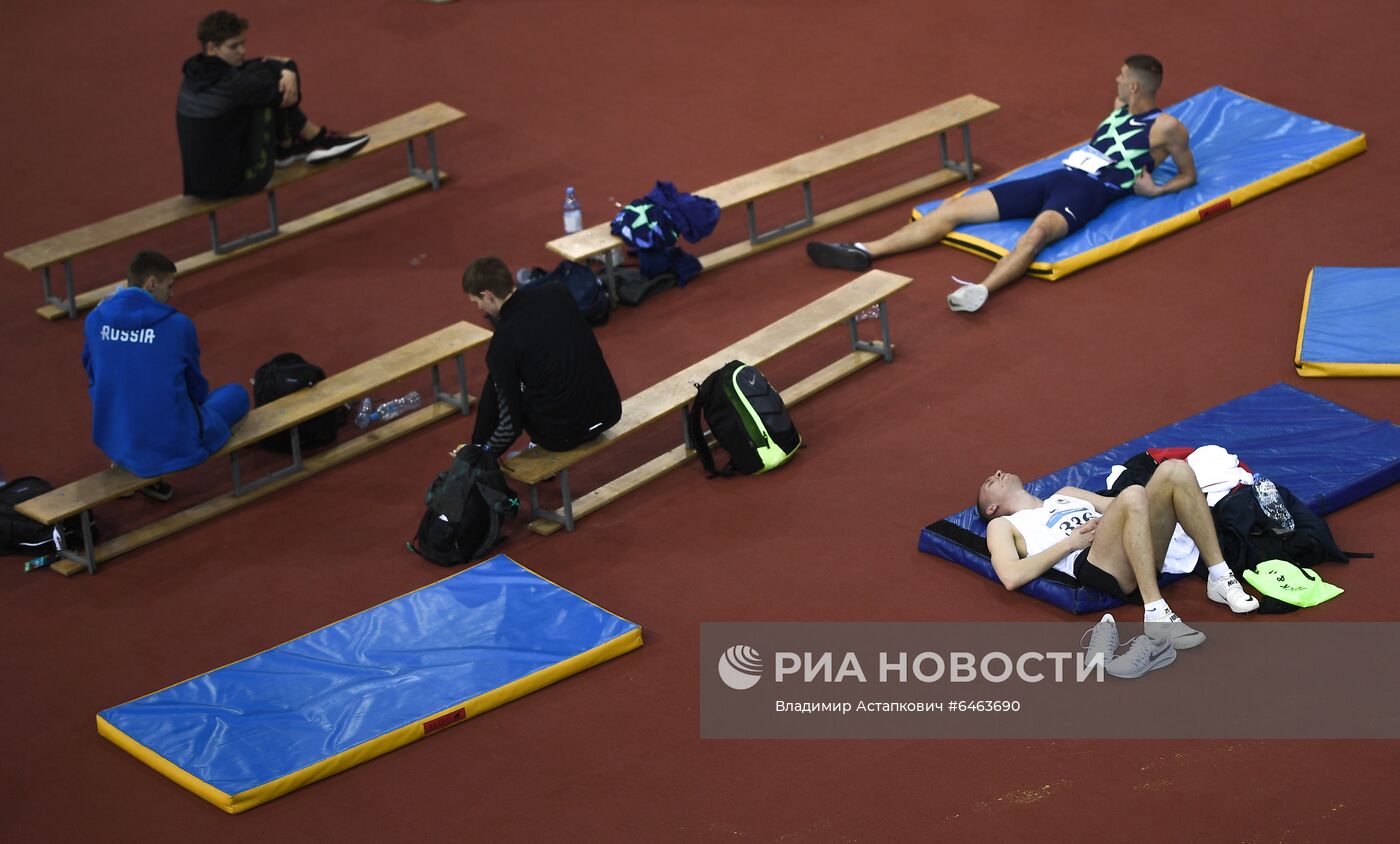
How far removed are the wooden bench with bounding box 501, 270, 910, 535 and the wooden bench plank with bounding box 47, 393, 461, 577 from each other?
92cm

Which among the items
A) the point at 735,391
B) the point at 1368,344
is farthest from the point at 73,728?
the point at 1368,344

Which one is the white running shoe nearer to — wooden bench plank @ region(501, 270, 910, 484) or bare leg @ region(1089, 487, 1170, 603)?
bare leg @ region(1089, 487, 1170, 603)

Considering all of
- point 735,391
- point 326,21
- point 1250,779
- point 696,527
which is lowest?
point 1250,779

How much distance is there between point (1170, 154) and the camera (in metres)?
9.54

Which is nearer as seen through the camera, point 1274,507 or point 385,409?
point 1274,507

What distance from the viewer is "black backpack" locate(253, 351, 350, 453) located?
805 centimetres

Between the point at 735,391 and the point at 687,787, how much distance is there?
2276 millimetres

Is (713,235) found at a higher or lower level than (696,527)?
higher

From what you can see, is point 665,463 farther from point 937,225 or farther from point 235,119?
point 235,119

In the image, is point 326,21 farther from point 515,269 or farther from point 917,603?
point 917,603

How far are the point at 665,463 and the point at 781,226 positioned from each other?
8.78 ft

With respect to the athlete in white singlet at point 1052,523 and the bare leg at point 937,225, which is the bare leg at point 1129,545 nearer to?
the athlete in white singlet at point 1052,523

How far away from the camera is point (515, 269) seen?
961cm

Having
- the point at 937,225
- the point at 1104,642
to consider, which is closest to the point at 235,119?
the point at 937,225
